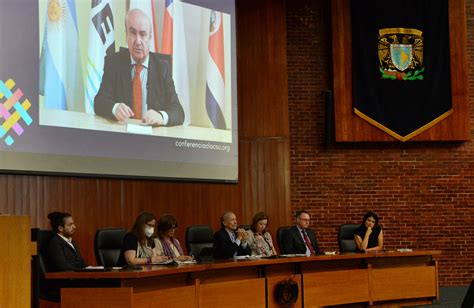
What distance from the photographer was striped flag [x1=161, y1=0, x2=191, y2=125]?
31.4 feet

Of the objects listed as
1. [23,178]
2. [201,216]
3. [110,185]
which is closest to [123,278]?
[23,178]

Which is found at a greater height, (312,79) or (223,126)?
(312,79)

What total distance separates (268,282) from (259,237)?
1.32m

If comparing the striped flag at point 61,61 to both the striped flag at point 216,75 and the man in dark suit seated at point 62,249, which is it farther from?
the striped flag at point 216,75

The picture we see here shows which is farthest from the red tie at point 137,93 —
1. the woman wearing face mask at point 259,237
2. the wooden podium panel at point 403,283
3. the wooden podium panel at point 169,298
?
the wooden podium panel at point 403,283

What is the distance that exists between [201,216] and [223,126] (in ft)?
3.82

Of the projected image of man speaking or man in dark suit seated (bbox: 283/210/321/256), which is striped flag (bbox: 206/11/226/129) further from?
man in dark suit seated (bbox: 283/210/321/256)

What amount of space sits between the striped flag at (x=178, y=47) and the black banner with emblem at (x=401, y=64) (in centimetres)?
304

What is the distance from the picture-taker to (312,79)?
39.0 ft

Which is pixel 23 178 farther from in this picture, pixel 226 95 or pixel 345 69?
pixel 345 69

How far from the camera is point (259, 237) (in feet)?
29.6

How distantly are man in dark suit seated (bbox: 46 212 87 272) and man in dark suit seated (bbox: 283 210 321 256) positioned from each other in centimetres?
281

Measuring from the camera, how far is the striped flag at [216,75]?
10.1 m

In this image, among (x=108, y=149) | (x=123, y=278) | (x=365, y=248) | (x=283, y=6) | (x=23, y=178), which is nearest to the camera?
(x=123, y=278)
